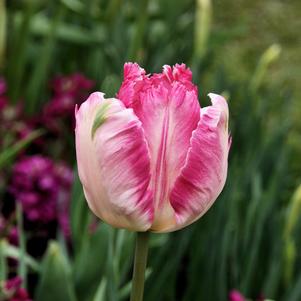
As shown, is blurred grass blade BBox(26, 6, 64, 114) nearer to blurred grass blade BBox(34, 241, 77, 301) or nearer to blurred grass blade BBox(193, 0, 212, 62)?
blurred grass blade BBox(193, 0, 212, 62)

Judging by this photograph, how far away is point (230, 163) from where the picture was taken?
1.81 metres

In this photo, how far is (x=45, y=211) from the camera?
175 centimetres

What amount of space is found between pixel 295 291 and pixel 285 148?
0.63 m

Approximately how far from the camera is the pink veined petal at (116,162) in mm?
684

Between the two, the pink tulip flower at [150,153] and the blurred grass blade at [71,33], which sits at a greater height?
the pink tulip flower at [150,153]

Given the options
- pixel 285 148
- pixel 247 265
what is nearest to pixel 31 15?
pixel 285 148

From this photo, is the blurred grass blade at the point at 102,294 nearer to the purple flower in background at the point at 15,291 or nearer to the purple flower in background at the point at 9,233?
the purple flower in background at the point at 15,291

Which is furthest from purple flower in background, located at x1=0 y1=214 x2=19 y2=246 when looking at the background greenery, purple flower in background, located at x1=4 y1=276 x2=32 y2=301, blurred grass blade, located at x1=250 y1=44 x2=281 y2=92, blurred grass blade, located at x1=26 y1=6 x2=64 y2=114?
blurred grass blade, located at x1=250 y1=44 x2=281 y2=92

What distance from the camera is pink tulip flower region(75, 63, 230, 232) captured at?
27.0 inches

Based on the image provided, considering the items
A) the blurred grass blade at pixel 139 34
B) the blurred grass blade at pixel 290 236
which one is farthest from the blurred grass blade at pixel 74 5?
the blurred grass blade at pixel 290 236

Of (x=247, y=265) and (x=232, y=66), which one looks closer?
(x=247, y=265)

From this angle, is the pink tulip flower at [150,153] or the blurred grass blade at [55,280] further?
the blurred grass blade at [55,280]

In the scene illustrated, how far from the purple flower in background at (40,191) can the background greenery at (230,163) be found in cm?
9

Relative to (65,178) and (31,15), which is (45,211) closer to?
(65,178)
